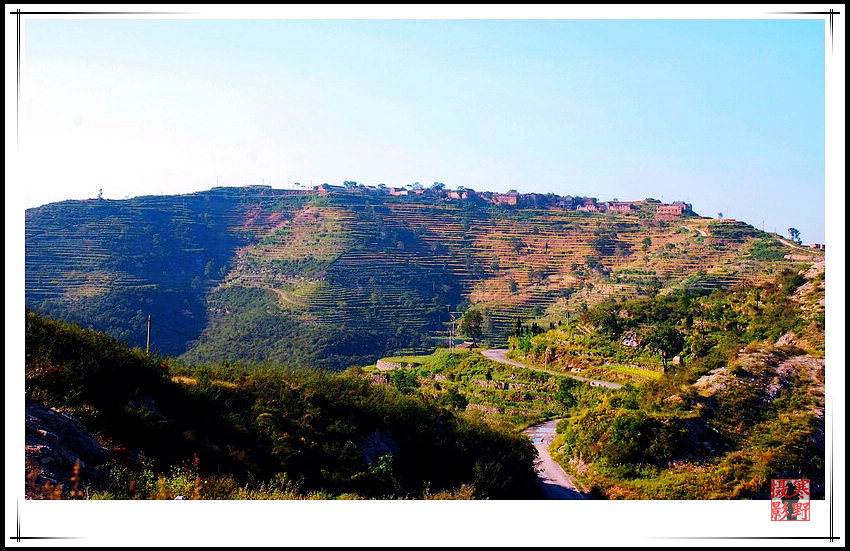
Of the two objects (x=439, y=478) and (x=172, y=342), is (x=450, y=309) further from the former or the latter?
(x=439, y=478)

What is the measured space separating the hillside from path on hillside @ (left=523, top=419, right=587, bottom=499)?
54.1ft

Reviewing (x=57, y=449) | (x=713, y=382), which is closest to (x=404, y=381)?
(x=713, y=382)

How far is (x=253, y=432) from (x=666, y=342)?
15.4 meters

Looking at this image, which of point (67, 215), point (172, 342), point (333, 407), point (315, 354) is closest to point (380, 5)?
point (333, 407)

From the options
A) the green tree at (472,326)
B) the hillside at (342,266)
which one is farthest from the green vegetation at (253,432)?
the hillside at (342,266)

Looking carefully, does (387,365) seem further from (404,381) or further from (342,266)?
(342,266)

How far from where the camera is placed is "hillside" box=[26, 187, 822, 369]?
3594 cm

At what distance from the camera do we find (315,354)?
33031mm

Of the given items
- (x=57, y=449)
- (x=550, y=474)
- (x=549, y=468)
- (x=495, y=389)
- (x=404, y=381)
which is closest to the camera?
(x=57, y=449)

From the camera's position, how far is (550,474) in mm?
12438

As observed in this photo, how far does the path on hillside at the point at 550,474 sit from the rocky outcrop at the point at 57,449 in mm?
6785

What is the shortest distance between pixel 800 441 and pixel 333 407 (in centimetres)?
818

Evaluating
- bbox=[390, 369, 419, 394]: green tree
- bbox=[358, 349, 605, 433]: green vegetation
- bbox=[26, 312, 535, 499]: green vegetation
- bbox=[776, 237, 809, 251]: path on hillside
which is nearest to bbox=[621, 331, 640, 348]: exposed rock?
bbox=[358, 349, 605, 433]: green vegetation

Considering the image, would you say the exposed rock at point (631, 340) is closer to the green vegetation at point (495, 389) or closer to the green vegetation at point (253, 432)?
the green vegetation at point (495, 389)
